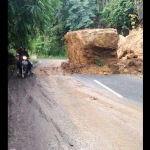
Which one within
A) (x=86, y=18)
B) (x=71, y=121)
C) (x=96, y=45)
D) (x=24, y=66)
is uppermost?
(x=86, y=18)

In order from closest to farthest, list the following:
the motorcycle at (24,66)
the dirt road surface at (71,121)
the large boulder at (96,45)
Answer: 1. the dirt road surface at (71,121)
2. the motorcycle at (24,66)
3. the large boulder at (96,45)

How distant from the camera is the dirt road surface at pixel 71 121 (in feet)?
15.1

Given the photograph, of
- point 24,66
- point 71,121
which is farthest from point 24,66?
point 71,121

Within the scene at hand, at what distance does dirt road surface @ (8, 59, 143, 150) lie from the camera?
459 cm

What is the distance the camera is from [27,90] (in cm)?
895

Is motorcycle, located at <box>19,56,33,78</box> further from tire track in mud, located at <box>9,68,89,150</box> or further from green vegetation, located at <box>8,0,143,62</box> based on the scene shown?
green vegetation, located at <box>8,0,143,62</box>

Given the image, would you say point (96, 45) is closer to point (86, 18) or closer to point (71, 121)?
point (71, 121)

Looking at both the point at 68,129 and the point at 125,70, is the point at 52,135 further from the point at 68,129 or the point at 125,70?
the point at 125,70

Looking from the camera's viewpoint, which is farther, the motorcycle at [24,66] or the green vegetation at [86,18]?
the green vegetation at [86,18]

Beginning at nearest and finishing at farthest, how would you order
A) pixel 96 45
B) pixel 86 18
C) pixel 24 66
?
pixel 24 66
pixel 96 45
pixel 86 18

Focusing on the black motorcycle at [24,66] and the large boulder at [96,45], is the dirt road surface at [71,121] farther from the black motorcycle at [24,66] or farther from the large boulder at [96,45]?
the large boulder at [96,45]

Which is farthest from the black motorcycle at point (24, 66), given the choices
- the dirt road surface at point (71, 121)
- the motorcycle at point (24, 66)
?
the dirt road surface at point (71, 121)

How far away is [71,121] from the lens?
573cm


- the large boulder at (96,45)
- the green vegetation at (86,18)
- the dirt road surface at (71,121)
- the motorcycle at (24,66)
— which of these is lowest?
the dirt road surface at (71,121)
